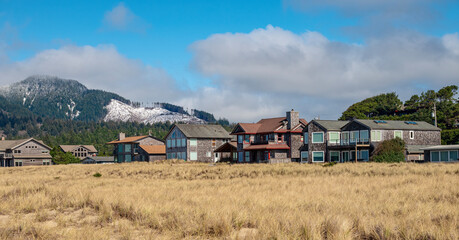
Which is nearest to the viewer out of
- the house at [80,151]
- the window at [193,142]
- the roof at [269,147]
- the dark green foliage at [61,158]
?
the roof at [269,147]

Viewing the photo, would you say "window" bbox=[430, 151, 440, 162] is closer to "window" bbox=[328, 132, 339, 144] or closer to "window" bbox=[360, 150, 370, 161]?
"window" bbox=[360, 150, 370, 161]

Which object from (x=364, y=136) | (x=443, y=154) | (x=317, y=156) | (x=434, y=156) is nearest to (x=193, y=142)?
(x=317, y=156)

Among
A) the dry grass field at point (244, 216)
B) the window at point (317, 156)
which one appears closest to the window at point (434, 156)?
the window at point (317, 156)

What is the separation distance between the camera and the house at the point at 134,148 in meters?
88.7

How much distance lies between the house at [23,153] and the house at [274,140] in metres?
56.0

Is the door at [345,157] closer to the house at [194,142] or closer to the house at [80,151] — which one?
the house at [194,142]

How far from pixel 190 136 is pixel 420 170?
48936mm

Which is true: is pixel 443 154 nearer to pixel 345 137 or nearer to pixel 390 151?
pixel 390 151

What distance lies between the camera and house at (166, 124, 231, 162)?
76.7m

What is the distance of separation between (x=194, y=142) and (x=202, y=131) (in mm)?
3442

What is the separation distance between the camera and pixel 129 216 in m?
14.9

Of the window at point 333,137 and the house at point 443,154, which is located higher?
the window at point 333,137

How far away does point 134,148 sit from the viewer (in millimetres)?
90750

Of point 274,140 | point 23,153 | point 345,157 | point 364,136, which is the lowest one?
point 345,157
